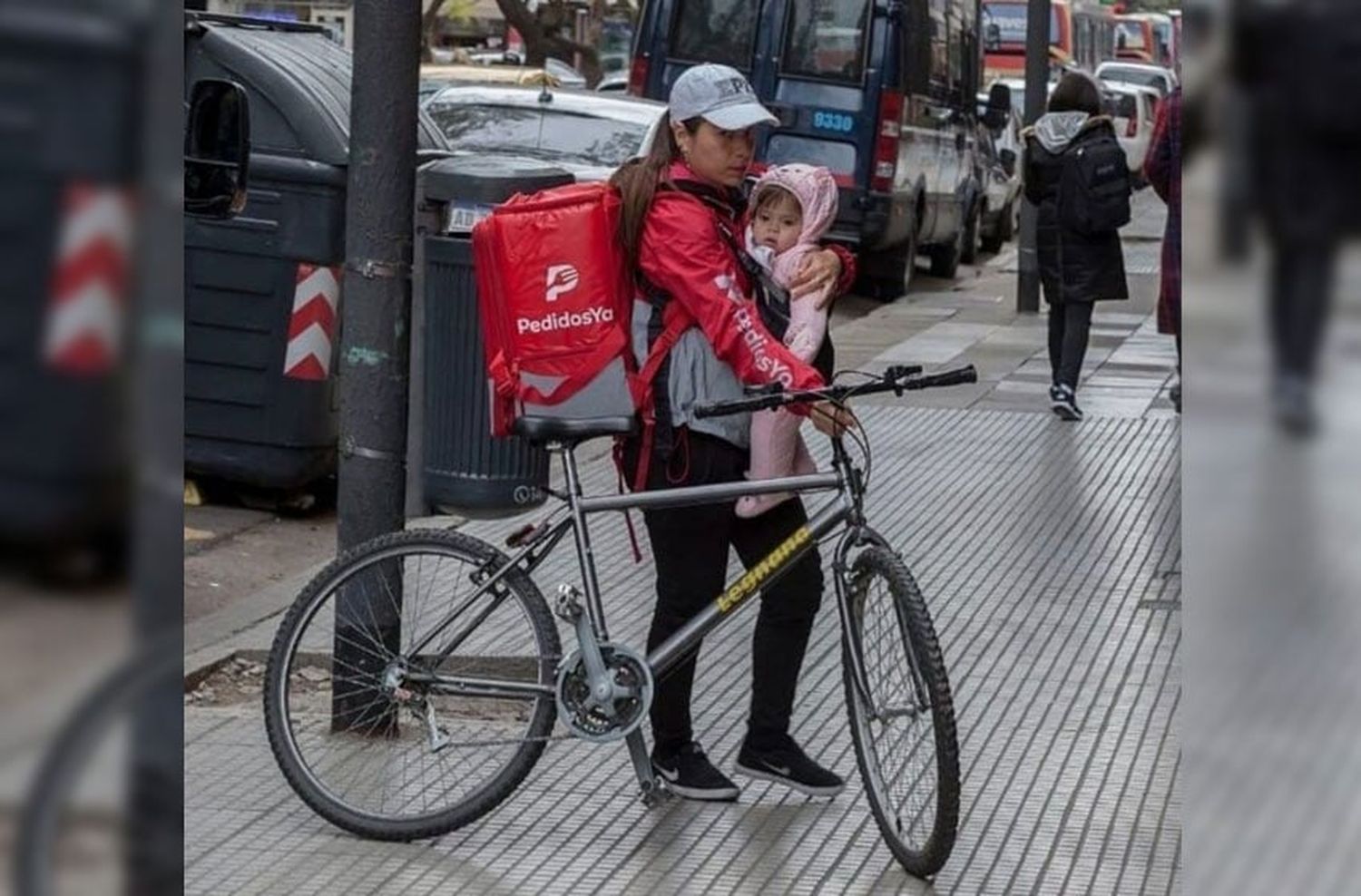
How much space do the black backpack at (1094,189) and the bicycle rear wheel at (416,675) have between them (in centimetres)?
762

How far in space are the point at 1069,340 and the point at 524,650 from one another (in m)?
7.82

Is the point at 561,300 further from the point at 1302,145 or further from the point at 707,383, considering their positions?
the point at 1302,145

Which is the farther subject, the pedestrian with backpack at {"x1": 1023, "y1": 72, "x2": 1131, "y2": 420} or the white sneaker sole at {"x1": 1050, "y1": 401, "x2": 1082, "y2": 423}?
the white sneaker sole at {"x1": 1050, "y1": 401, "x2": 1082, "y2": 423}

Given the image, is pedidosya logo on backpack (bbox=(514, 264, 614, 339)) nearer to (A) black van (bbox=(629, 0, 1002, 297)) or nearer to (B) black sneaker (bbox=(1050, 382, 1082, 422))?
(B) black sneaker (bbox=(1050, 382, 1082, 422))

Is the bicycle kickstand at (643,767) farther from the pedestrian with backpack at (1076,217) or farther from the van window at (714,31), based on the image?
the van window at (714,31)

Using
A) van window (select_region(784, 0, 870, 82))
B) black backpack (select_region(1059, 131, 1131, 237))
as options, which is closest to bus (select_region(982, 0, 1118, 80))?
van window (select_region(784, 0, 870, 82))

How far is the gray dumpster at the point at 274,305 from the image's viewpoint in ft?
30.2

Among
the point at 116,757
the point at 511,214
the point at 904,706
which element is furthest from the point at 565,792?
the point at 116,757

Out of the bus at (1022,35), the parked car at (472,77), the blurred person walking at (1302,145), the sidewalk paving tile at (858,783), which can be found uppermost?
the bus at (1022,35)

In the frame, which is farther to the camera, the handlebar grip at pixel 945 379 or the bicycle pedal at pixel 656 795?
the bicycle pedal at pixel 656 795

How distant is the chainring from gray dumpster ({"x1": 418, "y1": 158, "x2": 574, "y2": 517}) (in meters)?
3.00

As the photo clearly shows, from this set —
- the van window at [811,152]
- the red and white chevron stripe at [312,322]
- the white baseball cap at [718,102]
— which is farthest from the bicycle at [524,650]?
the van window at [811,152]

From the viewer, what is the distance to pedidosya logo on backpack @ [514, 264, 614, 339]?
5.17 meters

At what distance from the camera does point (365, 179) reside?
5801 millimetres
